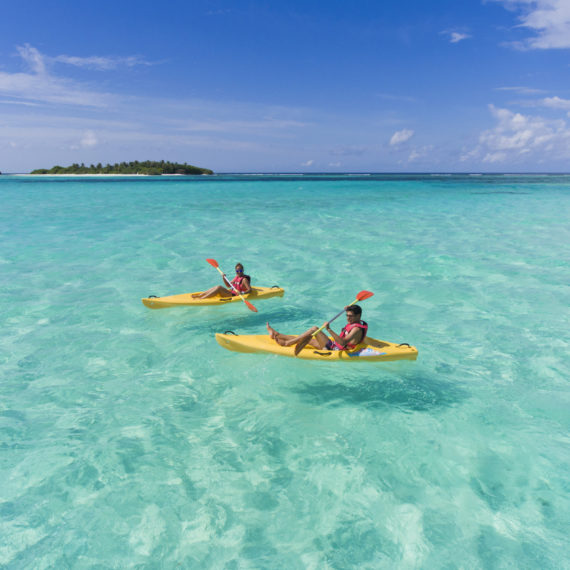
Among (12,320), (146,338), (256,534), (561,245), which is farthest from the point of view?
(561,245)

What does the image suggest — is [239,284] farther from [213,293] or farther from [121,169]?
[121,169]

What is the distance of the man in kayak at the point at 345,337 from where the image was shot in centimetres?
662

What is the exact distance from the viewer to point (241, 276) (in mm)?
9742

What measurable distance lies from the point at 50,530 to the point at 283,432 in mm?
2610

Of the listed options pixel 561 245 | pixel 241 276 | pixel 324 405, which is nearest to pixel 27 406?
pixel 324 405

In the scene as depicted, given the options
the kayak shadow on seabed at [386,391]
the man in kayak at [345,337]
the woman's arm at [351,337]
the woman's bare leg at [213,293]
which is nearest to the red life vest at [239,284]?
the woman's bare leg at [213,293]

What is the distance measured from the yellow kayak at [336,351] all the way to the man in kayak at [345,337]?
0.08 meters

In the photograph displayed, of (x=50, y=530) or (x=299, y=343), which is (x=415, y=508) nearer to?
(x=299, y=343)

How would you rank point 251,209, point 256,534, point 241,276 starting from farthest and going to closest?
point 251,209 → point 241,276 → point 256,534

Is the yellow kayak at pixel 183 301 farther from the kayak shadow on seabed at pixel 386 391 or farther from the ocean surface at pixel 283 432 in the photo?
the kayak shadow on seabed at pixel 386 391

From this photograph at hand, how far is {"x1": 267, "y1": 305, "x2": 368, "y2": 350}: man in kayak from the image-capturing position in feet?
21.7

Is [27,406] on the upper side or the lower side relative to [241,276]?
lower

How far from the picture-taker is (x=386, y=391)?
6.34 meters

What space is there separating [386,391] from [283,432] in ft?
6.01
